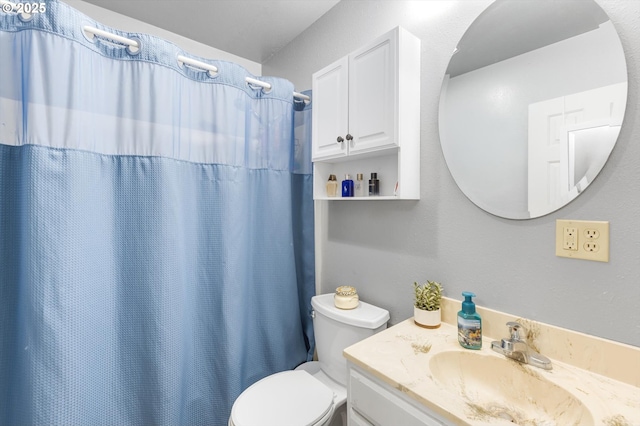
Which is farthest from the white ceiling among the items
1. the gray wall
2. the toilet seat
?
the toilet seat

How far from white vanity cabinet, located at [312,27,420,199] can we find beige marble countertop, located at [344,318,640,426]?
57cm

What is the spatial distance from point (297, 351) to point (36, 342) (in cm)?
119

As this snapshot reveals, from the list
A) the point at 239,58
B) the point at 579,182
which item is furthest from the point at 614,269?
the point at 239,58

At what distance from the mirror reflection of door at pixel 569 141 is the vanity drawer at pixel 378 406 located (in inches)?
28.7

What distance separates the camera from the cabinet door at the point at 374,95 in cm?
115

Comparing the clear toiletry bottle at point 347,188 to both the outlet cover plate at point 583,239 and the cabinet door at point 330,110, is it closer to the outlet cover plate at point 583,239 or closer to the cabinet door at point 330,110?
the cabinet door at point 330,110

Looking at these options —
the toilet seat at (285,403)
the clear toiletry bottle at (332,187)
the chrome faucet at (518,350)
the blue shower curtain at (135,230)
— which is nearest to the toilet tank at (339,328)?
the toilet seat at (285,403)

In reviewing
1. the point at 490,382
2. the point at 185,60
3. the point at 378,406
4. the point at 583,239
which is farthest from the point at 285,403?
the point at 185,60

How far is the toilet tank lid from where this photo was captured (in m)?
1.23

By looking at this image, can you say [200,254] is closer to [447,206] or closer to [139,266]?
[139,266]

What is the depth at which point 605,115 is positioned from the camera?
81 centimetres

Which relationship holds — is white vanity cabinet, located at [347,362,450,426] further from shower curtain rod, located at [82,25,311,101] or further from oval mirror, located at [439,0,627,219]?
shower curtain rod, located at [82,25,311,101]

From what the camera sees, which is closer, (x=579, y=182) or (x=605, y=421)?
(x=605, y=421)

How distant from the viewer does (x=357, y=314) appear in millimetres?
1296
